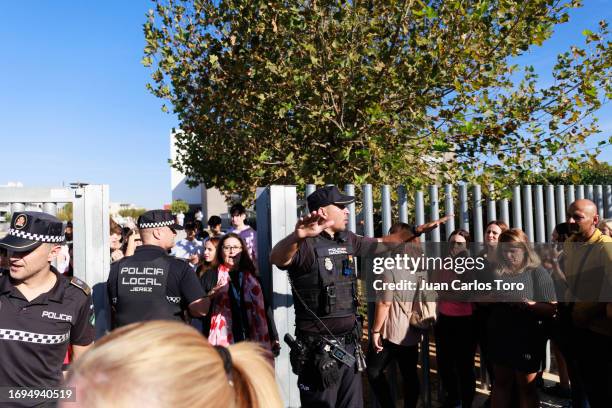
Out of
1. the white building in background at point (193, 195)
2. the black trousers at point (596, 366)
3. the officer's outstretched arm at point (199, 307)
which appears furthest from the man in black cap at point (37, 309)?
the white building in background at point (193, 195)

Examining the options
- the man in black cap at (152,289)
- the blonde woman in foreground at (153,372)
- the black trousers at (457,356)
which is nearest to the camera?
the blonde woman in foreground at (153,372)

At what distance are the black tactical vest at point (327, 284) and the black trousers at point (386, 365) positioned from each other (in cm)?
84

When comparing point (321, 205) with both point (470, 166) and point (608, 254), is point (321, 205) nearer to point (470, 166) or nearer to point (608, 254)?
point (608, 254)

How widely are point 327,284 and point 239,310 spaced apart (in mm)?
1098

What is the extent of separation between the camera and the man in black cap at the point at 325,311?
326cm

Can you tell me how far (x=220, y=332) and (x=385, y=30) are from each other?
454cm

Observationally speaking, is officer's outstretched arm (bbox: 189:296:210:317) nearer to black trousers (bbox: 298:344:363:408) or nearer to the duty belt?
the duty belt

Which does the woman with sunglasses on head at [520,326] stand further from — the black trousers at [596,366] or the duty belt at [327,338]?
the duty belt at [327,338]

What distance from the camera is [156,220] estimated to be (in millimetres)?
3699

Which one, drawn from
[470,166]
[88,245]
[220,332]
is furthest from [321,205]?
[470,166]

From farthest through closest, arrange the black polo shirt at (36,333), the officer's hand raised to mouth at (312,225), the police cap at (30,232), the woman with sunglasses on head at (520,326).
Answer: the woman with sunglasses on head at (520,326) → the officer's hand raised to mouth at (312,225) → the police cap at (30,232) → the black polo shirt at (36,333)

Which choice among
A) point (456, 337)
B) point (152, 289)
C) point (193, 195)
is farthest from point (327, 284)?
point (193, 195)

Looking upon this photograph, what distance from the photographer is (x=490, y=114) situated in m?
5.65

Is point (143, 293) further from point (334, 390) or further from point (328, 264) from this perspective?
point (334, 390)
